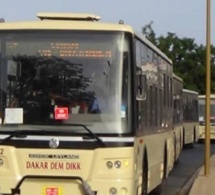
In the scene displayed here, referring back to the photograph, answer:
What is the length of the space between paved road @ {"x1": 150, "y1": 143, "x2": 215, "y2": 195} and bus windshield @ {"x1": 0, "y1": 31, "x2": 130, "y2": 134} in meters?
7.32

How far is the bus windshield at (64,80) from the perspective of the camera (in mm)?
12016

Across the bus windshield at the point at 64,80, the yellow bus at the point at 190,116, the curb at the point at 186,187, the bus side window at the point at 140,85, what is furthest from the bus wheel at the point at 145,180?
the yellow bus at the point at 190,116

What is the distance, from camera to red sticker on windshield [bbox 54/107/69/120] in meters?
12.0

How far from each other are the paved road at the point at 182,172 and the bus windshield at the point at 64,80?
7315mm

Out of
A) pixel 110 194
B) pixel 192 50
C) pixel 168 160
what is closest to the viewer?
pixel 110 194

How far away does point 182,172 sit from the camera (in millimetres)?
26766

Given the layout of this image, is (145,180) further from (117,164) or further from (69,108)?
(69,108)

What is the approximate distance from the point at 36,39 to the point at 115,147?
203cm

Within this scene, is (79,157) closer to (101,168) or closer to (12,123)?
(101,168)

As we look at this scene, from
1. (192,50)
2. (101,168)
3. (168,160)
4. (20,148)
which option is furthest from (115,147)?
(192,50)

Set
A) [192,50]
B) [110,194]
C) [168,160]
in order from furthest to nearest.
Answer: [192,50], [168,160], [110,194]

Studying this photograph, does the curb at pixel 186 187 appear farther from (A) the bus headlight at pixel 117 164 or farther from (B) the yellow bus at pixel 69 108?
(A) the bus headlight at pixel 117 164

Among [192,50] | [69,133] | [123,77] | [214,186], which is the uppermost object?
[192,50]

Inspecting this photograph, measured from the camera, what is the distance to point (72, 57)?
12250mm
